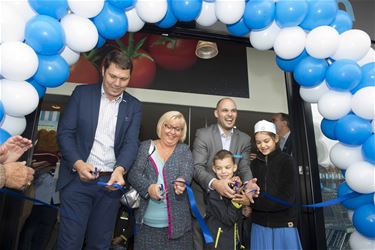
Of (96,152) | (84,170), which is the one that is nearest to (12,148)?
(84,170)

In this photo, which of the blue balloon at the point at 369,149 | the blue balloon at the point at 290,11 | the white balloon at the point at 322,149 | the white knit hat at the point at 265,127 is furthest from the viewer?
the white balloon at the point at 322,149

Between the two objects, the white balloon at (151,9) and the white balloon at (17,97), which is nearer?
the white balloon at (17,97)

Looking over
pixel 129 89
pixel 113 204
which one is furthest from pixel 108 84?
pixel 129 89

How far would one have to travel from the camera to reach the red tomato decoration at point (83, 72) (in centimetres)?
342

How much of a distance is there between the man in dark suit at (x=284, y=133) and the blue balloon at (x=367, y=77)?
2.87 feet

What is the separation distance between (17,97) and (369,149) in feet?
6.29

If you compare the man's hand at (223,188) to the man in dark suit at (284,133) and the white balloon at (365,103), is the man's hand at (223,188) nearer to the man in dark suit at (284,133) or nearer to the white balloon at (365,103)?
the white balloon at (365,103)

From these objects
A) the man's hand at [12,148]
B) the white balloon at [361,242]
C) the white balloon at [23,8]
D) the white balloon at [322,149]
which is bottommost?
the white balloon at [361,242]

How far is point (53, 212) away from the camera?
8.70 ft

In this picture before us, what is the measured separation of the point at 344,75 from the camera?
197 cm

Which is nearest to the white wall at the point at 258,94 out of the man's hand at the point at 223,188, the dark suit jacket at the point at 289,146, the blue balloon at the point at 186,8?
the dark suit jacket at the point at 289,146

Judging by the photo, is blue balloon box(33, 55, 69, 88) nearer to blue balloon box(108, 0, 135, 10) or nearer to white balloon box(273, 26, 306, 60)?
blue balloon box(108, 0, 135, 10)

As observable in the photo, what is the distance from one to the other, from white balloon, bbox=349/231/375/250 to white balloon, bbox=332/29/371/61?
1.10m

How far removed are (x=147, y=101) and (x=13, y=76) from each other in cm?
196
